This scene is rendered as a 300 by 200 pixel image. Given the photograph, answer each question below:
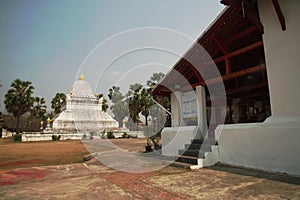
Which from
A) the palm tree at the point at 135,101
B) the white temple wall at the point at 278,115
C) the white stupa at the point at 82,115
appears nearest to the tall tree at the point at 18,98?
the white stupa at the point at 82,115

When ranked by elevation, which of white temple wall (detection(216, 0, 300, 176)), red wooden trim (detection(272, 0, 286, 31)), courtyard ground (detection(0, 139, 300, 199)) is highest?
red wooden trim (detection(272, 0, 286, 31))

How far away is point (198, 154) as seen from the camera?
7309mm

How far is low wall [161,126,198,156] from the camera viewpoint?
28.3 feet

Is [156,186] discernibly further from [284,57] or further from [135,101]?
[135,101]

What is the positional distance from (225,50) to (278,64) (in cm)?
244

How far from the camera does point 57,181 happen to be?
17.4 ft

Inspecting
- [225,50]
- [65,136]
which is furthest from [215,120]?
[65,136]

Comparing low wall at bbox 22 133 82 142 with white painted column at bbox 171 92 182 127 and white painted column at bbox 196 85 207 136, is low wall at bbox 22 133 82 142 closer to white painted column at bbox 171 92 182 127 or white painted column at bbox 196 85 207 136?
white painted column at bbox 171 92 182 127

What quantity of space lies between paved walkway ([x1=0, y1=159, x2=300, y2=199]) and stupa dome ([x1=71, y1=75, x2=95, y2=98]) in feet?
123

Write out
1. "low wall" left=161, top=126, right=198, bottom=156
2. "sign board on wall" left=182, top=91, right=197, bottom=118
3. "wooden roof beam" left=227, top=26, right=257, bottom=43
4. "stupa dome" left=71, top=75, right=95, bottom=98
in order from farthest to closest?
"stupa dome" left=71, top=75, right=95, bottom=98, "sign board on wall" left=182, top=91, right=197, bottom=118, "low wall" left=161, top=126, right=198, bottom=156, "wooden roof beam" left=227, top=26, right=257, bottom=43

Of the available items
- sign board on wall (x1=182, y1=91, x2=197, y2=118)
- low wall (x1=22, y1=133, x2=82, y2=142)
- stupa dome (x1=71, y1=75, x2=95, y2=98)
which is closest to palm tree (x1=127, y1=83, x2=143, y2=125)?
low wall (x1=22, y1=133, x2=82, y2=142)

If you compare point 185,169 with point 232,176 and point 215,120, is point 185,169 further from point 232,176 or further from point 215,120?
point 215,120

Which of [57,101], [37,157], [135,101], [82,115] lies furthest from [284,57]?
[57,101]

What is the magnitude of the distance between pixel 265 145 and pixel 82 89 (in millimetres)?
42201
